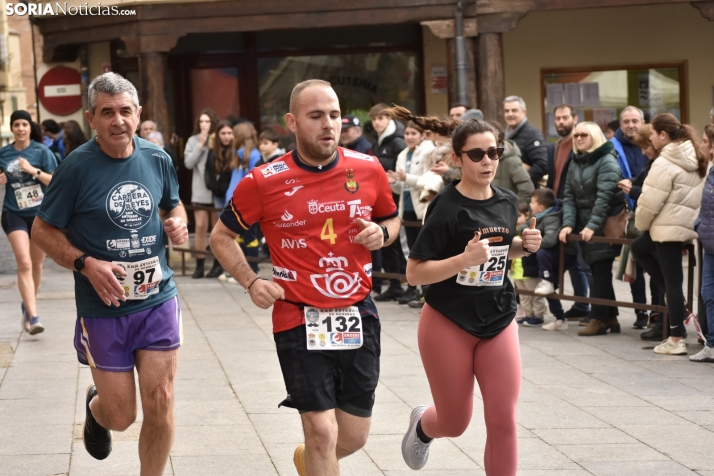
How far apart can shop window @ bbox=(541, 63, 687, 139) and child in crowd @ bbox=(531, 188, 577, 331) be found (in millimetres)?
6902

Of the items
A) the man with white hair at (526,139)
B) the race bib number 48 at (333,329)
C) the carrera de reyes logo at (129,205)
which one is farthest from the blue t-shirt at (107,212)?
the man with white hair at (526,139)

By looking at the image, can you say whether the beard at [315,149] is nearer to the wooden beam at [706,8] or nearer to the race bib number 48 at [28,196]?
the race bib number 48 at [28,196]

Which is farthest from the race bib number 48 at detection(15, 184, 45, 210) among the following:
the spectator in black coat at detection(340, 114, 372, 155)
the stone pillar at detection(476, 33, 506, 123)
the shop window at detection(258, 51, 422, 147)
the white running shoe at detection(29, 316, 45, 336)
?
the shop window at detection(258, 51, 422, 147)

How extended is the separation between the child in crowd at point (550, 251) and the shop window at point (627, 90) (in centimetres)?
690

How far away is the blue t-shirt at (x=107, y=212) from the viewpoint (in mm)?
5148

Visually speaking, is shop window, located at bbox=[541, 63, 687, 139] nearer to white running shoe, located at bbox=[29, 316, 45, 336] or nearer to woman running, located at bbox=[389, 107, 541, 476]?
white running shoe, located at bbox=[29, 316, 45, 336]

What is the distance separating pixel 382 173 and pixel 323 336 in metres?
0.81

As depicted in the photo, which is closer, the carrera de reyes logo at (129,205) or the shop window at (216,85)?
the carrera de reyes logo at (129,205)

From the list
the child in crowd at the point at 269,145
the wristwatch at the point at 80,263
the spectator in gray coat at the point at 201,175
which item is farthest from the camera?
the spectator in gray coat at the point at 201,175

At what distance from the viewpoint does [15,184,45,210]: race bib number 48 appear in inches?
400

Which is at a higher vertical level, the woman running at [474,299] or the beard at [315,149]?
the beard at [315,149]

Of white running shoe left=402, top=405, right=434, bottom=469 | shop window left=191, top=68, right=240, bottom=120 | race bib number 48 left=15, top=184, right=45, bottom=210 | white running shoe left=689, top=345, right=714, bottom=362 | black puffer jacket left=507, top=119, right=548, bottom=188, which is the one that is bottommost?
white running shoe left=689, top=345, right=714, bottom=362

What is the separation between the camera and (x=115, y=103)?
16.8 feet

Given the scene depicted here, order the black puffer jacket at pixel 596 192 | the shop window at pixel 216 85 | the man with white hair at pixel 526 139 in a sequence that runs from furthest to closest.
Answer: the shop window at pixel 216 85 < the man with white hair at pixel 526 139 < the black puffer jacket at pixel 596 192
